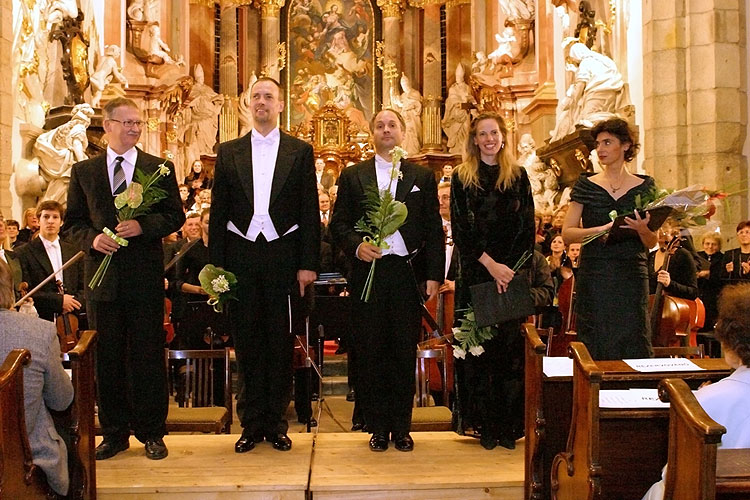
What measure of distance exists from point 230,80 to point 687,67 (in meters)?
13.3

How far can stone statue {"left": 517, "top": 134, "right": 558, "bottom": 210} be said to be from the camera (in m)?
12.4

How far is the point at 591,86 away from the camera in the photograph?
10.3m

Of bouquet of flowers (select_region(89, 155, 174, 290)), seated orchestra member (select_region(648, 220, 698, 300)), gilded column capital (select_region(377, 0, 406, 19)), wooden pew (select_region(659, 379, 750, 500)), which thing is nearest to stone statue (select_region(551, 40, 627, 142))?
seated orchestra member (select_region(648, 220, 698, 300))

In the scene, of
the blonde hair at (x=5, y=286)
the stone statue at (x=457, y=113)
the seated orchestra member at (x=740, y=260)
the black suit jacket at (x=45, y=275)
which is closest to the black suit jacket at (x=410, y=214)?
the blonde hair at (x=5, y=286)

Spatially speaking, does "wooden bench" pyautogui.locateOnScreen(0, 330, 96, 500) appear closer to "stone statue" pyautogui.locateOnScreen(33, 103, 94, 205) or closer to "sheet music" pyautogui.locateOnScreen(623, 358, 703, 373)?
"sheet music" pyautogui.locateOnScreen(623, 358, 703, 373)

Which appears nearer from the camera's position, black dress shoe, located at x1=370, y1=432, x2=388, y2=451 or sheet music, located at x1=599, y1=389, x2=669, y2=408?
sheet music, located at x1=599, y1=389, x2=669, y2=408

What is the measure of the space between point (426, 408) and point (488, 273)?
1.21 metres

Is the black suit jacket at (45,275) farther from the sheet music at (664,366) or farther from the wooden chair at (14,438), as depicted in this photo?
the sheet music at (664,366)

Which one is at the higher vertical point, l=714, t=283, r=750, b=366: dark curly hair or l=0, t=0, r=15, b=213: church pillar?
l=0, t=0, r=15, b=213: church pillar

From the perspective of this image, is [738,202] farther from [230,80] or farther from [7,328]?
[230,80]

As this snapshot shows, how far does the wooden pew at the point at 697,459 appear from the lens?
6.82 feet

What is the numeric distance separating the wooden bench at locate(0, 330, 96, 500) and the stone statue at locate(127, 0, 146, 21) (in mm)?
13312

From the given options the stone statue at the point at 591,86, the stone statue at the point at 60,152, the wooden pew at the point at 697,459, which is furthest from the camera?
the stone statue at the point at 591,86

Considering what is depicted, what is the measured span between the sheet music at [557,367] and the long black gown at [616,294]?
0.25m
